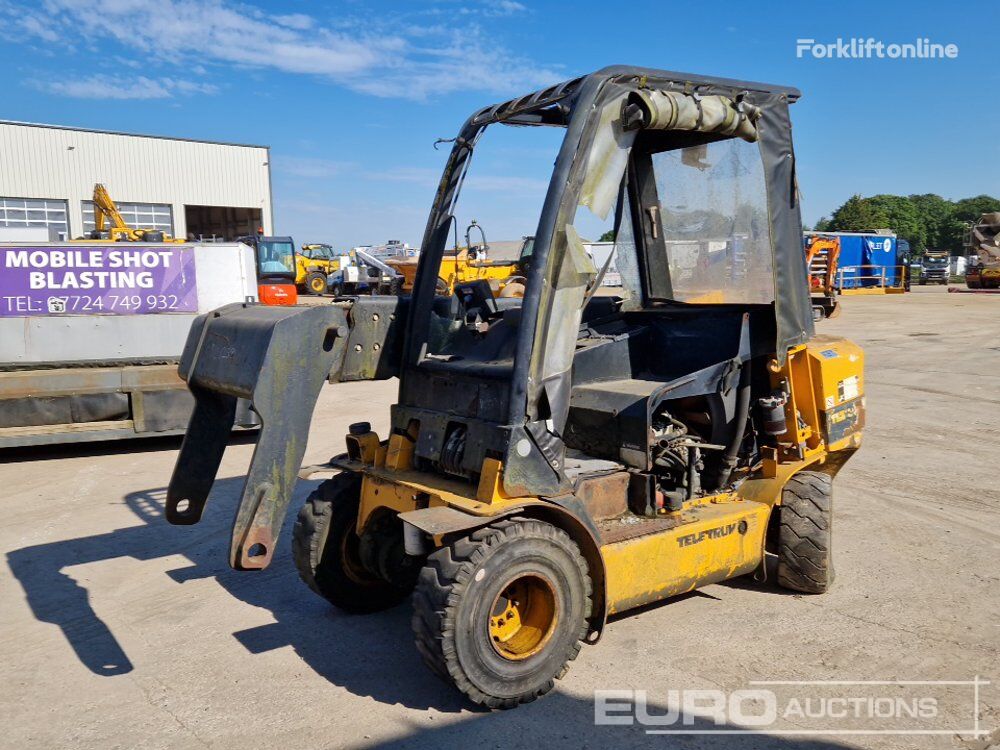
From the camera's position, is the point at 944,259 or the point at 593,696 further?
the point at 944,259

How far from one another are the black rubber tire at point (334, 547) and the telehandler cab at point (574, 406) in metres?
0.01

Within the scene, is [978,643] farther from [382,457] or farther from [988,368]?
[988,368]

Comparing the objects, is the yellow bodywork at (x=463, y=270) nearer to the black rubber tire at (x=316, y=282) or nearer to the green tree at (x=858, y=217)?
the black rubber tire at (x=316, y=282)

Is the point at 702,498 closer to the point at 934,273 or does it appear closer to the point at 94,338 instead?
the point at 94,338

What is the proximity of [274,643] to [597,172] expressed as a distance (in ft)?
9.81

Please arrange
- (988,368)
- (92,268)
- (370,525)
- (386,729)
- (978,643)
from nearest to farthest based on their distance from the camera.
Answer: (386,729) → (978,643) → (370,525) → (92,268) → (988,368)

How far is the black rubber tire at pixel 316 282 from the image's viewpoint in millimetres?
36406

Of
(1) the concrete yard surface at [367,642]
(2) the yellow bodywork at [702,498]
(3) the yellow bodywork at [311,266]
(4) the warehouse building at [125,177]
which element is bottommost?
(1) the concrete yard surface at [367,642]

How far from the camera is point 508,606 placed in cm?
402

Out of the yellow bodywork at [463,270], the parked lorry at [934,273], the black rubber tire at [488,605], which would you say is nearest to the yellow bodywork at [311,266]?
the yellow bodywork at [463,270]

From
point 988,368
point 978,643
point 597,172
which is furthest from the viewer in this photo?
point 988,368

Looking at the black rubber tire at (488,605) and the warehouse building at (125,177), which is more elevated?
the warehouse building at (125,177)

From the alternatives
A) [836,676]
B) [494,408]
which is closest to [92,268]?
[494,408]

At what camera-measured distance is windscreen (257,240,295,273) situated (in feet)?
92.4
